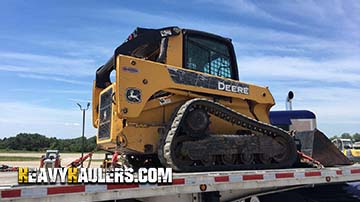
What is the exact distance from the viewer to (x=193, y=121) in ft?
20.2

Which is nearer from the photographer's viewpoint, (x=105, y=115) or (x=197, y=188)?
(x=197, y=188)

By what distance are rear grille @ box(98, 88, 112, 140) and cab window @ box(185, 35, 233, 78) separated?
1441 mm

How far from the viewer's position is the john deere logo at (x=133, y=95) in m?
5.59

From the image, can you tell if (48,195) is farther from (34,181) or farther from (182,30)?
(182,30)

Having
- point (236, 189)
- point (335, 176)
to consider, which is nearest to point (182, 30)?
point (236, 189)

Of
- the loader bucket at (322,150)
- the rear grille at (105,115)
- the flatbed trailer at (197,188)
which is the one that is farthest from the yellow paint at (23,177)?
the loader bucket at (322,150)

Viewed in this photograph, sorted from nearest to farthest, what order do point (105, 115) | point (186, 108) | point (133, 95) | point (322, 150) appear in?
point (133, 95), point (186, 108), point (105, 115), point (322, 150)

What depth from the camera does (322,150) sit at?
6.98 m

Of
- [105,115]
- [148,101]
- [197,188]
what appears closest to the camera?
[197,188]

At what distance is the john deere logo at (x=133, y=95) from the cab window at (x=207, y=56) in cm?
123

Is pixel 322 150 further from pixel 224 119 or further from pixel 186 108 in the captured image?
pixel 186 108

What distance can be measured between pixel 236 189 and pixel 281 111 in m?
5.20

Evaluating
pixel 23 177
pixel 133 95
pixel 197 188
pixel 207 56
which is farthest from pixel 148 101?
pixel 23 177

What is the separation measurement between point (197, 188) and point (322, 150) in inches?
134
